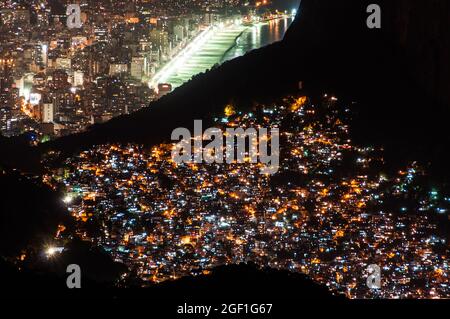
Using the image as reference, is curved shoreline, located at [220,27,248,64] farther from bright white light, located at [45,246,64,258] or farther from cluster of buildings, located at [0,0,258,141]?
bright white light, located at [45,246,64,258]

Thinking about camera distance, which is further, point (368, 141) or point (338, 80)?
point (338, 80)

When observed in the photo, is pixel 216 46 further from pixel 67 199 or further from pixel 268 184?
pixel 67 199

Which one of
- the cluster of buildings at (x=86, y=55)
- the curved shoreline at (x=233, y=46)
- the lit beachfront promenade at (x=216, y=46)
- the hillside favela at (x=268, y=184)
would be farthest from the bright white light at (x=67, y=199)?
the lit beachfront promenade at (x=216, y=46)

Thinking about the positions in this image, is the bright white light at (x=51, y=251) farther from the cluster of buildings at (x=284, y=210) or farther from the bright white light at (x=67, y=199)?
the bright white light at (x=67, y=199)

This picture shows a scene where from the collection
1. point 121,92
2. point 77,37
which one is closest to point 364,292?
point 121,92
